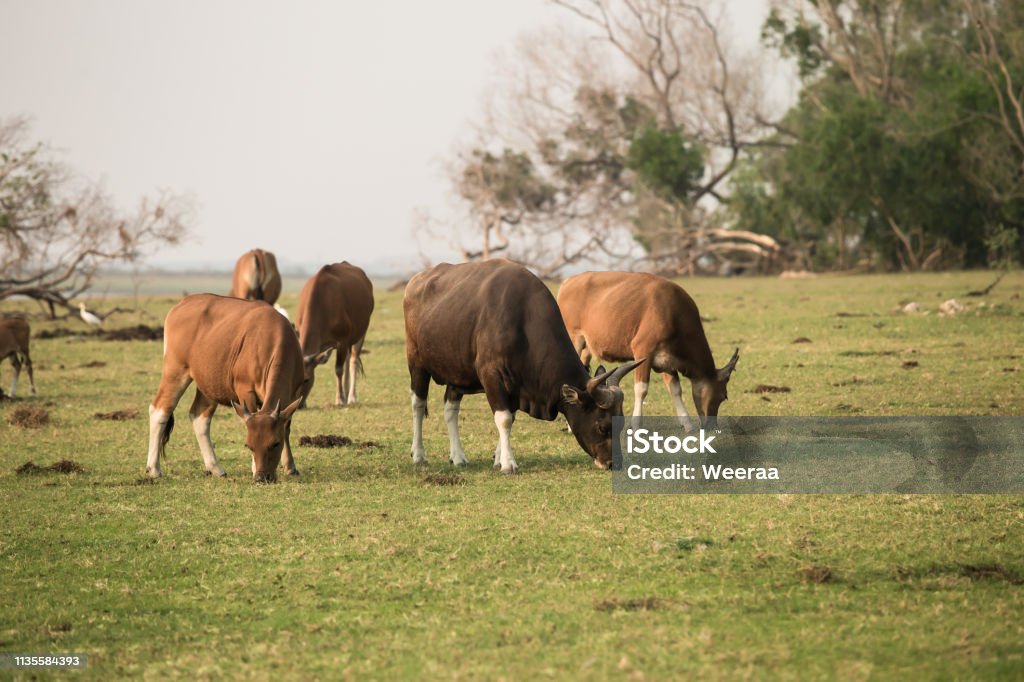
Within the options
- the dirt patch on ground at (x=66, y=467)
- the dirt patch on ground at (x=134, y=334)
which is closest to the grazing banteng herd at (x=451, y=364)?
the dirt patch on ground at (x=66, y=467)

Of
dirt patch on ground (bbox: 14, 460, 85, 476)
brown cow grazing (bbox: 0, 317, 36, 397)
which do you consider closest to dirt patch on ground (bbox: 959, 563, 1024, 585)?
dirt patch on ground (bbox: 14, 460, 85, 476)

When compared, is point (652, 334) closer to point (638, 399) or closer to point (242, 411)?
point (638, 399)

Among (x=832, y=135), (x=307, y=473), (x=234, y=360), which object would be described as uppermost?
(x=832, y=135)

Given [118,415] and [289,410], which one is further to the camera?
[118,415]

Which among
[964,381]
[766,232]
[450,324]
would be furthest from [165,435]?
[766,232]

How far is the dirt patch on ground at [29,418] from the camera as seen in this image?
51.2 feet

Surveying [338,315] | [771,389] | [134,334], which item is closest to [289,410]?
[338,315]

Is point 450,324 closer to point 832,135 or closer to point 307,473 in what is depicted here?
point 307,473

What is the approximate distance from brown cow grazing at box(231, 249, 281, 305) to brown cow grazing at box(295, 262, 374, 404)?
10.6 feet

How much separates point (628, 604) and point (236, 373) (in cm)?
533

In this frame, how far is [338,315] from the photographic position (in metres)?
17.0

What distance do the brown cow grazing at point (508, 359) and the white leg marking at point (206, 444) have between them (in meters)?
1.95

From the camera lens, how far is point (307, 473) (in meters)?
12.0

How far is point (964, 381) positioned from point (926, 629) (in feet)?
37.2
